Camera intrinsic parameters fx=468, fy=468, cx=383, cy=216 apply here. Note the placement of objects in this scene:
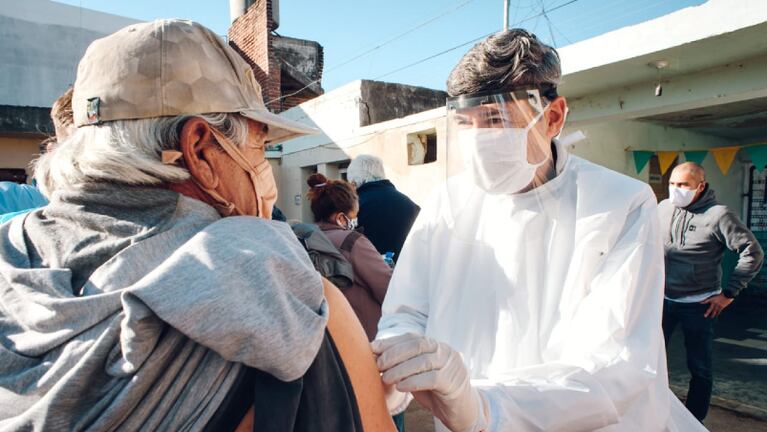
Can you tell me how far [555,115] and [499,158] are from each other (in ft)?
0.81

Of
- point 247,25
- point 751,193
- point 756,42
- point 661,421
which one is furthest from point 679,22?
point 247,25

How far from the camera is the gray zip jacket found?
3453 millimetres

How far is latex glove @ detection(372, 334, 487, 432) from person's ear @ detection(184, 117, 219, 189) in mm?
499

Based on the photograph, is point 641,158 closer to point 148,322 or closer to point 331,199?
point 331,199

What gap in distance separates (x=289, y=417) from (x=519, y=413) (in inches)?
28.0

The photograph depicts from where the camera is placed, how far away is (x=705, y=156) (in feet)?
25.8

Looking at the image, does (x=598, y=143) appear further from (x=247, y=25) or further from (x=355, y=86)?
(x=247, y=25)

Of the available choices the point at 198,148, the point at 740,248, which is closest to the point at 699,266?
the point at 740,248

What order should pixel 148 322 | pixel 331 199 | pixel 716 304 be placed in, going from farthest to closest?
pixel 716 304
pixel 331 199
pixel 148 322

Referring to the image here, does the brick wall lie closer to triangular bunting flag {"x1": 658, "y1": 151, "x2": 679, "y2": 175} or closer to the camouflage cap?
triangular bunting flag {"x1": 658, "y1": 151, "x2": 679, "y2": 175}

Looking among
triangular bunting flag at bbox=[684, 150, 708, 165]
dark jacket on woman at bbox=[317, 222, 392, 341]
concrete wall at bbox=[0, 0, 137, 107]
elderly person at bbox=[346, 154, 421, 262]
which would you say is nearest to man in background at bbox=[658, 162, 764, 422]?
elderly person at bbox=[346, 154, 421, 262]

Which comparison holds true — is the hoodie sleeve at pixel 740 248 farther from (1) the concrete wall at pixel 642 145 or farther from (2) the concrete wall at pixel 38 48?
(2) the concrete wall at pixel 38 48

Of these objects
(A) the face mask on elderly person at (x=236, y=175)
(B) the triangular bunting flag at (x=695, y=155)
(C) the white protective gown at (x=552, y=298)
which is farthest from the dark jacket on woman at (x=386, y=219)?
(B) the triangular bunting flag at (x=695, y=155)

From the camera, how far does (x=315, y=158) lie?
1138 centimetres
